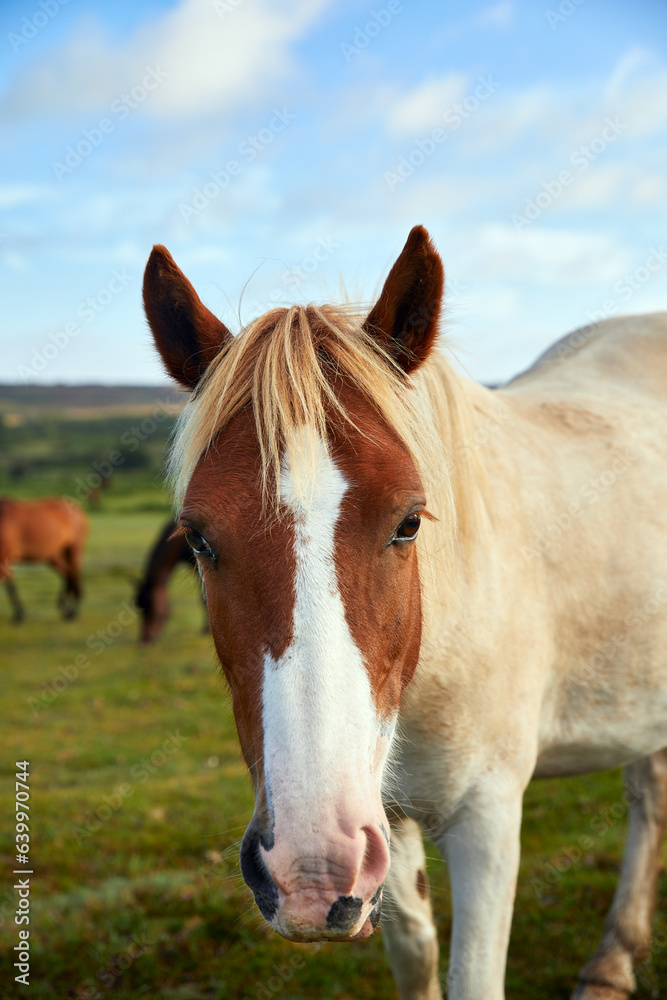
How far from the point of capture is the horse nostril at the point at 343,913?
1378 millimetres

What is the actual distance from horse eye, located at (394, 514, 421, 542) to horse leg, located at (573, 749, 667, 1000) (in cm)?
281

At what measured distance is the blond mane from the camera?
1784 mm

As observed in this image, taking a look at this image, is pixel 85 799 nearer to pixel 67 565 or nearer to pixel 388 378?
pixel 388 378

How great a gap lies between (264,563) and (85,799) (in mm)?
6018

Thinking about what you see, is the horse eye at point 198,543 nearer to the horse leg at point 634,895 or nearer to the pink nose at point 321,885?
the pink nose at point 321,885

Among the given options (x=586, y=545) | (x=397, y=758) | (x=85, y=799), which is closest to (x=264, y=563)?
(x=397, y=758)

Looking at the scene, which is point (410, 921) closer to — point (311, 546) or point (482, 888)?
point (482, 888)

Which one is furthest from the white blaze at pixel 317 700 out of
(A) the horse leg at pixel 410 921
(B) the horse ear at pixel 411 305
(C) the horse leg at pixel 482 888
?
(A) the horse leg at pixel 410 921

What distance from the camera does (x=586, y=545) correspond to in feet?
8.71

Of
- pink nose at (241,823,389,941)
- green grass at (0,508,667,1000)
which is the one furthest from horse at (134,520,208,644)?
pink nose at (241,823,389,941)

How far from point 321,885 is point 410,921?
5.35 feet

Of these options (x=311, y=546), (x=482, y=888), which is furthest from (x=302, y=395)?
(x=482, y=888)

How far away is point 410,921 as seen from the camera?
2711mm

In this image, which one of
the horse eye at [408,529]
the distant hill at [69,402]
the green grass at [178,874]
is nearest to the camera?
the horse eye at [408,529]
